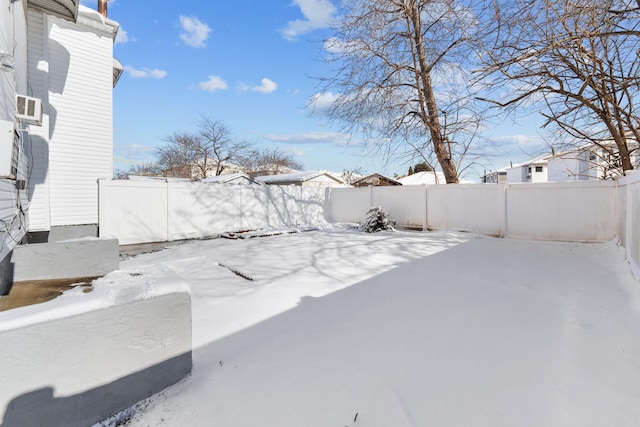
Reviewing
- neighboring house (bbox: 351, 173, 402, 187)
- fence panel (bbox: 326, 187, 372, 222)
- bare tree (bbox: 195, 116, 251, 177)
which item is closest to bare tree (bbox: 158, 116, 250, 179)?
bare tree (bbox: 195, 116, 251, 177)

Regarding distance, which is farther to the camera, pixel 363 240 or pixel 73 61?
pixel 363 240

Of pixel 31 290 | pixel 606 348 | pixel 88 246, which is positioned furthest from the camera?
pixel 88 246

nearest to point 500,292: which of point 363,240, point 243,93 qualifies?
point 363,240

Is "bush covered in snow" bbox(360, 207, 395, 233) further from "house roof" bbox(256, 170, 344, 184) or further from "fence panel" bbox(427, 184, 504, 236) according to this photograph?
"house roof" bbox(256, 170, 344, 184)

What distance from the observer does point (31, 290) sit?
9.24ft

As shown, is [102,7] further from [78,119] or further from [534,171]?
[534,171]

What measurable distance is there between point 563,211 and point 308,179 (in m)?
16.0

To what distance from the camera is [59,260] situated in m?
3.20

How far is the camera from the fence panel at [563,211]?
23.6 feet

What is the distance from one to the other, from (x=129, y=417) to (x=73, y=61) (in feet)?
28.0

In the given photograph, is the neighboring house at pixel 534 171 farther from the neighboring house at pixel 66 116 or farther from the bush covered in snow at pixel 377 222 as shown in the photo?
the neighboring house at pixel 66 116

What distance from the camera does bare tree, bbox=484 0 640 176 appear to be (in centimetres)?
461

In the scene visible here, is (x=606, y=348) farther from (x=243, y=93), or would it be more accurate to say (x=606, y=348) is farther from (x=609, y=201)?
(x=243, y=93)

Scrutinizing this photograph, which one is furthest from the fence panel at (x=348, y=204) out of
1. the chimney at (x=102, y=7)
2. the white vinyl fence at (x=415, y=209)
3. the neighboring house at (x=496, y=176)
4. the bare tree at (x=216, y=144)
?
the bare tree at (x=216, y=144)
